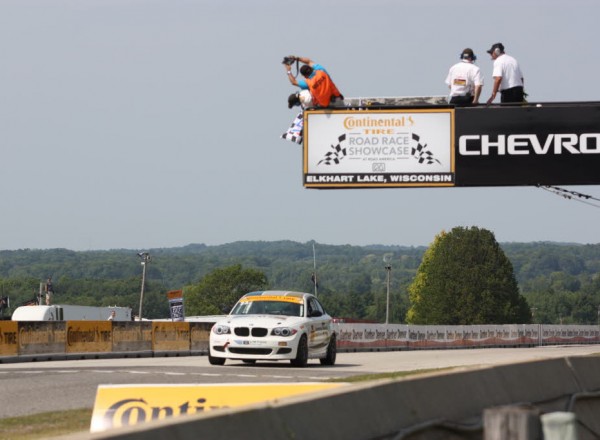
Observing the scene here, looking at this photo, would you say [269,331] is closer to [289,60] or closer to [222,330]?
[222,330]

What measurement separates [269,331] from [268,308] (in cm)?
129

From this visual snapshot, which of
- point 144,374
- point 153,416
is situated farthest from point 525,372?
point 144,374

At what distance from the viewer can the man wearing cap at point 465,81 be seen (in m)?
22.3

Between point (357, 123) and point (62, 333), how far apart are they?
1206 cm

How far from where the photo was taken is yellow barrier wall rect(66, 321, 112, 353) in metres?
32.3

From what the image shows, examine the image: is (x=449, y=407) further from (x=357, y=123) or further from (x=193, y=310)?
(x=193, y=310)

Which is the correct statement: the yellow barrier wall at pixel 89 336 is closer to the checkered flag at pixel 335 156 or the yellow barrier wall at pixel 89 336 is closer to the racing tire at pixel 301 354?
the racing tire at pixel 301 354

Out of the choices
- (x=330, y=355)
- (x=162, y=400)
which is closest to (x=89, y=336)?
(x=330, y=355)

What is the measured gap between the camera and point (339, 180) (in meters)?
23.3

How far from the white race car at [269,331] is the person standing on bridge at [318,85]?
12.3ft

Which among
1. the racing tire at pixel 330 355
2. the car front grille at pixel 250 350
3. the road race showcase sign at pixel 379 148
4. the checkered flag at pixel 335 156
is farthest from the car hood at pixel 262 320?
the checkered flag at pixel 335 156

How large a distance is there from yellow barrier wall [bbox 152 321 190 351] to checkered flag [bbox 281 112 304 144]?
46.1ft

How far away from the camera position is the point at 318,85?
23.6m

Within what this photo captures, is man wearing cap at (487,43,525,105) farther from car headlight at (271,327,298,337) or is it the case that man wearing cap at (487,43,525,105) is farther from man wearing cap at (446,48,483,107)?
car headlight at (271,327,298,337)
